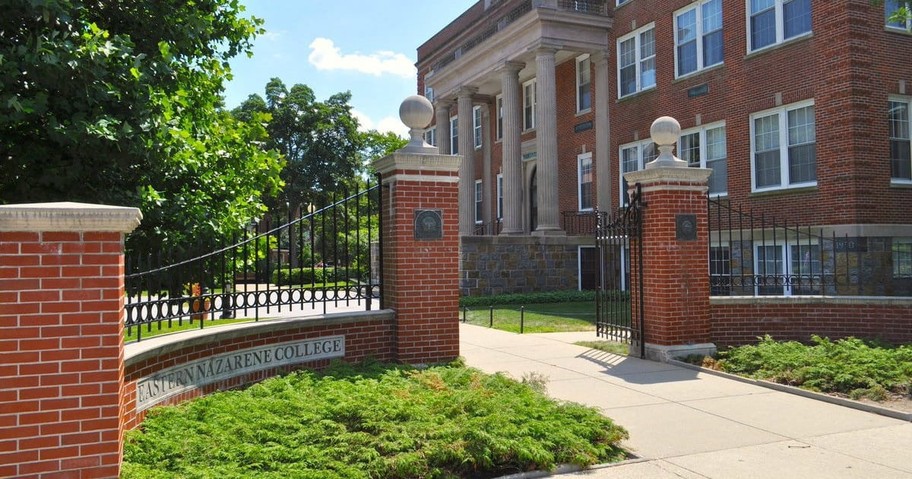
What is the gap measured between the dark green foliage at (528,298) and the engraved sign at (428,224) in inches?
414

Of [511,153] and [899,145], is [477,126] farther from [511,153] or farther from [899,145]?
[899,145]

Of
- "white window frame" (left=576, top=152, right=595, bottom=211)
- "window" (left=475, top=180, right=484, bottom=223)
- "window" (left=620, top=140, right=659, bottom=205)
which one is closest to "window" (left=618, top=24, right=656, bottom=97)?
"window" (left=620, top=140, right=659, bottom=205)

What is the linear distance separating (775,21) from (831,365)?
39.0 ft

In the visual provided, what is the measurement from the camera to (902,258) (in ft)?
49.1

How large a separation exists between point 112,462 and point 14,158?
5243mm

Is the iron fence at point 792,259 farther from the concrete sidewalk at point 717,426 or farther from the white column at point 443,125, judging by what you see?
the white column at point 443,125

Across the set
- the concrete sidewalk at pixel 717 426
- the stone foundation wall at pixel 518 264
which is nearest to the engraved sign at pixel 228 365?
the concrete sidewalk at pixel 717 426

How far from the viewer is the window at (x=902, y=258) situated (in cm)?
1488

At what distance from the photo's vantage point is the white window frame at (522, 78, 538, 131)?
27094mm

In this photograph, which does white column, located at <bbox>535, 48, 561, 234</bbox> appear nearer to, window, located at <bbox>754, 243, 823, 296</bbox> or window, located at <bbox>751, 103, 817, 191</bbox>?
window, located at <bbox>751, 103, 817, 191</bbox>

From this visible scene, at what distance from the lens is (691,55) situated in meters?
19.7

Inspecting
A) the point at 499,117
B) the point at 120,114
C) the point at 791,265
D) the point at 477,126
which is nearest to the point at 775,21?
the point at 791,265

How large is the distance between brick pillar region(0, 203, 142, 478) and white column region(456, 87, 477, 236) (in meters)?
22.6

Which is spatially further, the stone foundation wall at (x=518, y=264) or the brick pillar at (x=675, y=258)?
the stone foundation wall at (x=518, y=264)
